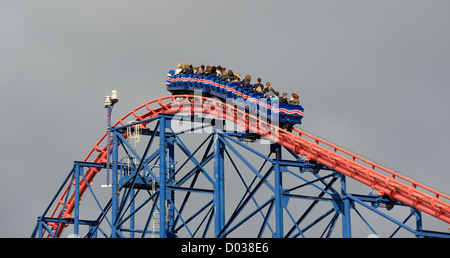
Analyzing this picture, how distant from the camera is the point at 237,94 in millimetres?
37594

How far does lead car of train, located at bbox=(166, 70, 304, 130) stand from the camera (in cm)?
3644

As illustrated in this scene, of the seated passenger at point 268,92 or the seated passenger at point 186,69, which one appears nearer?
the seated passenger at point 268,92

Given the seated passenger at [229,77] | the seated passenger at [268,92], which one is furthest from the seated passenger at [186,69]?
the seated passenger at [268,92]

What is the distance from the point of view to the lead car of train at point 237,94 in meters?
36.4

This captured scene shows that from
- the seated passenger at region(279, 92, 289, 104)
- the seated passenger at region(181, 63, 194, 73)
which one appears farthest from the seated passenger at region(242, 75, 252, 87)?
the seated passenger at region(181, 63, 194, 73)

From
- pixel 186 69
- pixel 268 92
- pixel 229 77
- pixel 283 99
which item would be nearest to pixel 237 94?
pixel 229 77

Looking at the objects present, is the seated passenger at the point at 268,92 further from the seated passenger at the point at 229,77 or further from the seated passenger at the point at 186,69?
the seated passenger at the point at 186,69

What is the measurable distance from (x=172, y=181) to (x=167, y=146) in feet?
4.28

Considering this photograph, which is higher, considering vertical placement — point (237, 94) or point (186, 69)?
point (186, 69)

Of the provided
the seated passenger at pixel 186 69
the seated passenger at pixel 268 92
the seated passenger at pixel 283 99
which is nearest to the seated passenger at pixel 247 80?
the seated passenger at pixel 268 92

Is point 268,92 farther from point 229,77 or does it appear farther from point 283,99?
point 229,77

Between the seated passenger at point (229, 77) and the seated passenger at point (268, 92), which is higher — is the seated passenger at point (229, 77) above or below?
above
